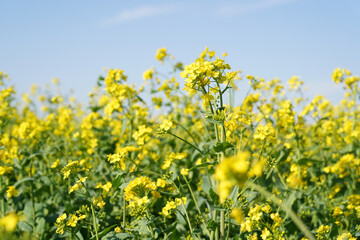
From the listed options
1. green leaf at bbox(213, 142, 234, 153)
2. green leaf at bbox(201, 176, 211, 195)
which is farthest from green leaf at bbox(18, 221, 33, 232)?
green leaf at bbox(213, 142, 234, 153)

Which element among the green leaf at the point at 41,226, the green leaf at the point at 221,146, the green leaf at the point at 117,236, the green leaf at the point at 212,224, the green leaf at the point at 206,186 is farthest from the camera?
the green leaf at the point at 41,226

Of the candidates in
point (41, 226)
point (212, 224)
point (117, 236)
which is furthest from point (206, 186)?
point (41, 226)

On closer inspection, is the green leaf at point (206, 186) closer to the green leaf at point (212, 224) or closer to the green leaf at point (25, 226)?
the green leaf at point (212, 224)

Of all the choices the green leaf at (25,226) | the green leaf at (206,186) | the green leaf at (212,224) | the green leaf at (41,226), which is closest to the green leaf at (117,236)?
the green leaf at (212,224)

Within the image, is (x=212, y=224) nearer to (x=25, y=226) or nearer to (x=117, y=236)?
(x=117, y=236)

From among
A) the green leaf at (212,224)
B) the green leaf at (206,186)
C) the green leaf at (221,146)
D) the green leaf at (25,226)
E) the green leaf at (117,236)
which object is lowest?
the green leaf at (25,226)

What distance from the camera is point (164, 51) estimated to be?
482 centimetres

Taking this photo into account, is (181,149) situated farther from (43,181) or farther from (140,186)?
(140,186)

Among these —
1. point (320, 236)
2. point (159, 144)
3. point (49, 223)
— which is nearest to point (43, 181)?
point (49, 223)

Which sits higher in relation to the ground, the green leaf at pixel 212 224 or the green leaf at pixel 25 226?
the green leaf at pixel 212 224

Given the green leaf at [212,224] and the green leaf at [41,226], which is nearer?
the green leaf at [212,224]

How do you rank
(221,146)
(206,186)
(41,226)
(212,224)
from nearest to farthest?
(221,146), (212,224), (206,186), (41,226)

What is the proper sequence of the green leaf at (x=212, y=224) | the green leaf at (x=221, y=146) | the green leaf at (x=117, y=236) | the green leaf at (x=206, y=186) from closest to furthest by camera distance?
the green leaf at (x=221, y=146)
the green leaf at (x=212, y=224)
the green leaf at (x=117, y=236)
the green leaf at (x=206, y=186)

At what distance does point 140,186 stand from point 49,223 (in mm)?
2052
